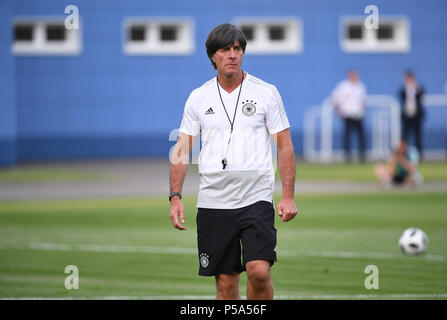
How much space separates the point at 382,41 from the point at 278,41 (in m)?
3.39

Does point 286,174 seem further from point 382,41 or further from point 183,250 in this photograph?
point 382,41

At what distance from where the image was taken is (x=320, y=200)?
770 inches

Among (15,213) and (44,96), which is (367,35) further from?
(15,213)

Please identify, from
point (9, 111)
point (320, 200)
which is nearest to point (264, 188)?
point (320, 200)

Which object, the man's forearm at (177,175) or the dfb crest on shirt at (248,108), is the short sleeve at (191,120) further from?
the dfb crest on shirt at (248,108)

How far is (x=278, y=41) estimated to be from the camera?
3275 centimetres

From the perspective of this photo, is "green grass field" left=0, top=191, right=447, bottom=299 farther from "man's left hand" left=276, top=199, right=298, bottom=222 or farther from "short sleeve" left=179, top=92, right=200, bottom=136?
"short sleeve" left=179, top=92, right=200, bottom=136

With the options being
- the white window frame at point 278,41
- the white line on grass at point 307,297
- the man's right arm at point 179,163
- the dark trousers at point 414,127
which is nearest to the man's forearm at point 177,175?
the man's right arm at point 179,163

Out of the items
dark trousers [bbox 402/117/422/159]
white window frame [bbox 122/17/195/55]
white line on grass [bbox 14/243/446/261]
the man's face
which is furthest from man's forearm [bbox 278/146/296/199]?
white window frame [bbox 122/17/195/55]

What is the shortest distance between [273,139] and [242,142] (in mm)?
284

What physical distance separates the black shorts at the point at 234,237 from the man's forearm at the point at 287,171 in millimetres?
182

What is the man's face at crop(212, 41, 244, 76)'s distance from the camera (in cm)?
688

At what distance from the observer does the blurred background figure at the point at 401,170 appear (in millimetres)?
21688

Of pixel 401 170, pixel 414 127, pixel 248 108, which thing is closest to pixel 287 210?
pixel 248 108
